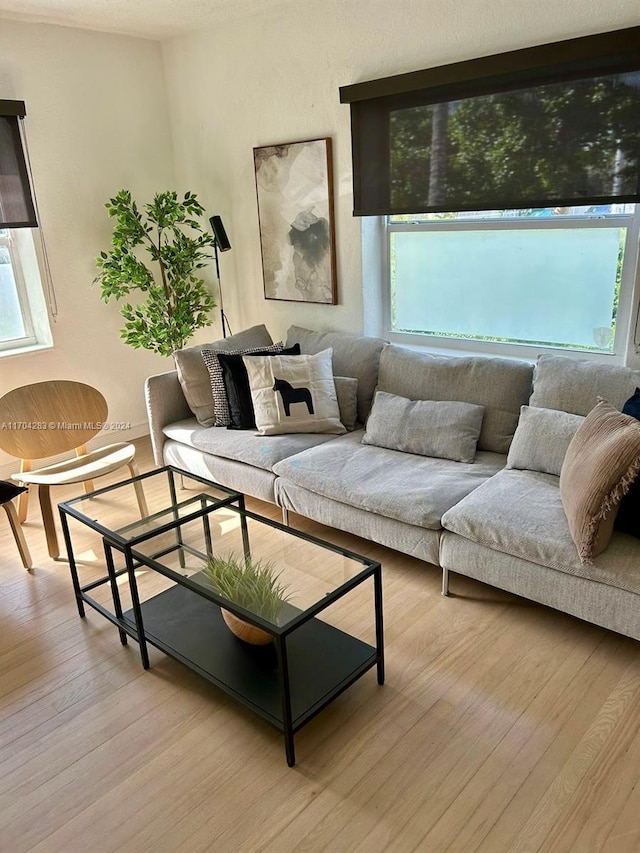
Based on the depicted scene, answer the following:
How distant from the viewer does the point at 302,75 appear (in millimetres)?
3555

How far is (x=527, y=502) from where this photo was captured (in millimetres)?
2400

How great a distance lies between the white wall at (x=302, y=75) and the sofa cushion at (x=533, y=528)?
1.57 metres

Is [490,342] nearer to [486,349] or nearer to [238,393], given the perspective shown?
[486,349]

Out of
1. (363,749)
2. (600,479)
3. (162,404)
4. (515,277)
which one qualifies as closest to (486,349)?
(515,277)

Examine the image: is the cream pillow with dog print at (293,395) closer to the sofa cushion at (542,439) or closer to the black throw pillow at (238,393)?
the black throw pillow at (238,393)

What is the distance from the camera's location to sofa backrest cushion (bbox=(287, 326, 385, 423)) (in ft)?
11.1

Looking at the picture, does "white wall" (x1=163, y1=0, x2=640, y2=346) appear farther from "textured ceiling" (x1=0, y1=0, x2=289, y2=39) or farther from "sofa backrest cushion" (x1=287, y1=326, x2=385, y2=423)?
"sofa backrest cushion" (x1=287, y1=326, x2=385, y2=423)

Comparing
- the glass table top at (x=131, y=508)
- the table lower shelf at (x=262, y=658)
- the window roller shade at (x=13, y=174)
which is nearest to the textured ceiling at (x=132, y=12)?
the window roller shade at (x=13, y=174)

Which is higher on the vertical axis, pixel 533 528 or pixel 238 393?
pixel 238 393

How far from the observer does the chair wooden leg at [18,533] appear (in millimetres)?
2859

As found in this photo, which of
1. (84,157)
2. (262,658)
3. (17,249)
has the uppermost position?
(84,157)

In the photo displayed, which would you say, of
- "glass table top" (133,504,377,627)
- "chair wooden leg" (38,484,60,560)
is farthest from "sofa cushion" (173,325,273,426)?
"glass table top" (133,504,377,627)

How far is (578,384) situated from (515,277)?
80 centimetres

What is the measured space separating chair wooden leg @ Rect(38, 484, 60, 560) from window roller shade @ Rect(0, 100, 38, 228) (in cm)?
168
